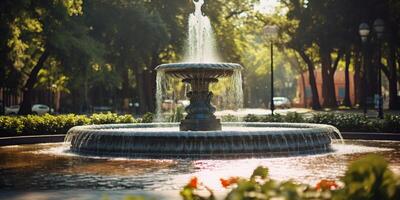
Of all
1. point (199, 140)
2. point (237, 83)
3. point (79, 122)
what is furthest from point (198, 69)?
point (79, 122)

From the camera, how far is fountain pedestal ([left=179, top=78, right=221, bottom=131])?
2014 centimetres

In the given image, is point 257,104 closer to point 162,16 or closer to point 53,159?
point 162,16

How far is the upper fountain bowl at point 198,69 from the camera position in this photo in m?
19.3

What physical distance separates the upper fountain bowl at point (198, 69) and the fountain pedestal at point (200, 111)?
0.33 m

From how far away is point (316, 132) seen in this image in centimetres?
1792

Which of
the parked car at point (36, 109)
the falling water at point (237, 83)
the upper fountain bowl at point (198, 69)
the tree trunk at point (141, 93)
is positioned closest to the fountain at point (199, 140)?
the upper fountain bowl at point (198, 69)

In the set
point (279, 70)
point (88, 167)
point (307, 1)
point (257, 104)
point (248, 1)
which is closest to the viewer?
point (88, 167)

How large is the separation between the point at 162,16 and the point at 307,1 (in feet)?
38.9

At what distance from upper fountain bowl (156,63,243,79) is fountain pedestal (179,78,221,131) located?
1.10 ft

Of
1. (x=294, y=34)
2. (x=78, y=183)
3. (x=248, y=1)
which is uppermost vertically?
(x=248, y=1)

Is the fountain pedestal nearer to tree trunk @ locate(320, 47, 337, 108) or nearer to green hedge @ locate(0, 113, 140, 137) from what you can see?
green hedge @ locate(0, 113, 140, 137)

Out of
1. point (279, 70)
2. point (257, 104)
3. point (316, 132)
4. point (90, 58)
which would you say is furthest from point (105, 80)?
point (279, 70)

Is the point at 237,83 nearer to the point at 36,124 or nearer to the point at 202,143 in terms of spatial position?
the point at 202,143

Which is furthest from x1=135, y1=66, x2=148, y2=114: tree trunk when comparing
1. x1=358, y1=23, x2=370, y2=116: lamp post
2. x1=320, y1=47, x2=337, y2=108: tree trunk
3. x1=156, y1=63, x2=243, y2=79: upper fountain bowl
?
x1=156, y1=63, x2=243, y2=79: upper fountain bowl
